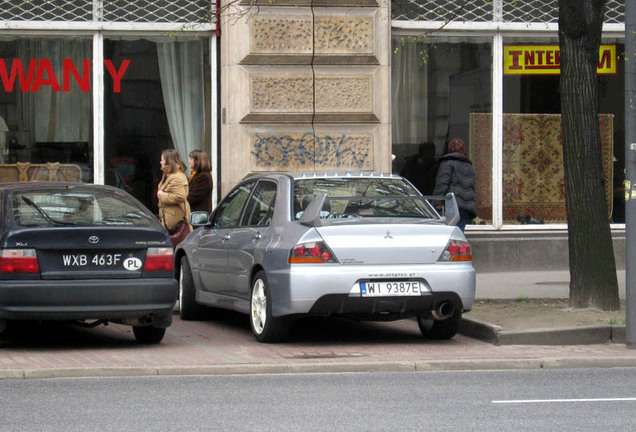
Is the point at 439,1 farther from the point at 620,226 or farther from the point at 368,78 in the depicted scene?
the point at 620,226

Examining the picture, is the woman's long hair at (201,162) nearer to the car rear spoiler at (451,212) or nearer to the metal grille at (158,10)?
the metal grille at (158,10)

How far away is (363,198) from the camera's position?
10.8 m

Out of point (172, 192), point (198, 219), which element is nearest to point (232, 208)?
point (198, 219)

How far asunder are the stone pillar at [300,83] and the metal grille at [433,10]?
0.49 meters

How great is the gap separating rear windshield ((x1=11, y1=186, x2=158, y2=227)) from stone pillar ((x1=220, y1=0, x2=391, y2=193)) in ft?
17.9

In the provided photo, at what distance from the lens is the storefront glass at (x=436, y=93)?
17.5m

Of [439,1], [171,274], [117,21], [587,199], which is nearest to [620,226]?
[439,1]

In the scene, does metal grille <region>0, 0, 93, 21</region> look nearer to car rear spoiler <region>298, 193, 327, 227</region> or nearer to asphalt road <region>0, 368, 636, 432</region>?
car rear spoiler <region>298, 193, 327, 227</region>

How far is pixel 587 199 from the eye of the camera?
1235 cm

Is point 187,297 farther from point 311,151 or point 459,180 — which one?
point 459,180

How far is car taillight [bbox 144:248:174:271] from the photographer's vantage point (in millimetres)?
10508

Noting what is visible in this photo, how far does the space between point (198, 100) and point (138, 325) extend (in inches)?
275

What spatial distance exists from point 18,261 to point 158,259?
117 centimetres

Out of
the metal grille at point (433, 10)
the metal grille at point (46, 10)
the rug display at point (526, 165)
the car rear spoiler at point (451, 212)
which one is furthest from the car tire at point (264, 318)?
the rug display at point (526, 165)
